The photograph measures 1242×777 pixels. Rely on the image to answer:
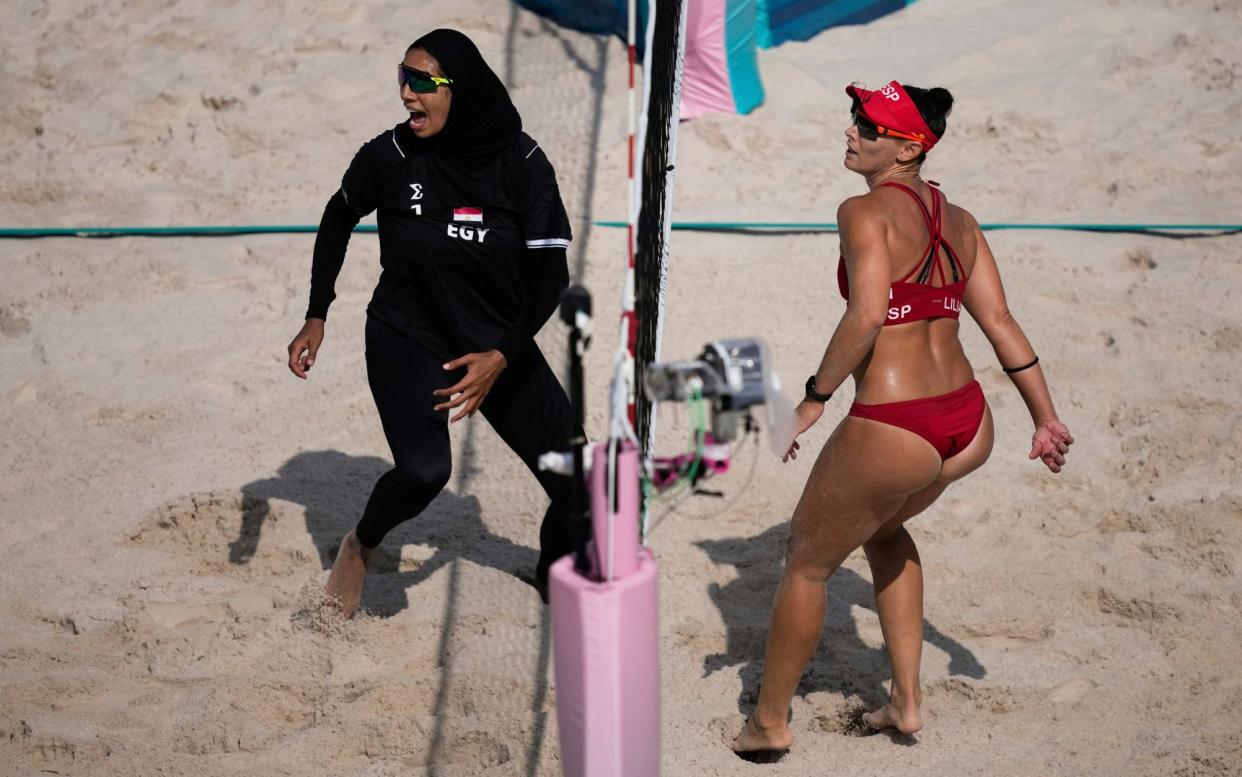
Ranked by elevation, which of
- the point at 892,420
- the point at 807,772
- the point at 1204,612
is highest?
the point at 892,420

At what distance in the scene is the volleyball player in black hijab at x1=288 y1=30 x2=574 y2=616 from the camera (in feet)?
13.1

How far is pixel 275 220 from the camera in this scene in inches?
263

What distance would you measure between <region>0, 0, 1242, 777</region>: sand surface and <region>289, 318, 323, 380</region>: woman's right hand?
0.74 meters

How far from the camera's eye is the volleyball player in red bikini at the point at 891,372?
340 centimetres

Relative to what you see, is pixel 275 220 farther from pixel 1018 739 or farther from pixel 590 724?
pixel 590 724

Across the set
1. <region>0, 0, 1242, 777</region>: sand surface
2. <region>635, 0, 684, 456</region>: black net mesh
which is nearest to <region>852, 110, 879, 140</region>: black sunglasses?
<region>635, 0, 684, 456</region>: black net mesh

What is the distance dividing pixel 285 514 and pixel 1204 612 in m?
3.07

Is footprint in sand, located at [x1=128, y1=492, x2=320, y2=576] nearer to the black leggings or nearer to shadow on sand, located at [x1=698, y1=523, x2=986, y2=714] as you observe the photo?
the black leggings

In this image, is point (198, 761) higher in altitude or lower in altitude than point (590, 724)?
lower

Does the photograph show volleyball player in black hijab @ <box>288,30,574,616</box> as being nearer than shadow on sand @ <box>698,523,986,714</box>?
Yes

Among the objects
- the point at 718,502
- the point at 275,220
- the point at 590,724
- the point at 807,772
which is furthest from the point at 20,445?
the point at 590,724

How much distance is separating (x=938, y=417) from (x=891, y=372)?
0.16 metres

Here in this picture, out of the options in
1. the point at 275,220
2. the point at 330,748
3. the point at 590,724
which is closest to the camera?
the point at 590,724

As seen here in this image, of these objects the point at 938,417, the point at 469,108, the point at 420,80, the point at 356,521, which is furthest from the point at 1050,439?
the point at 356,521
